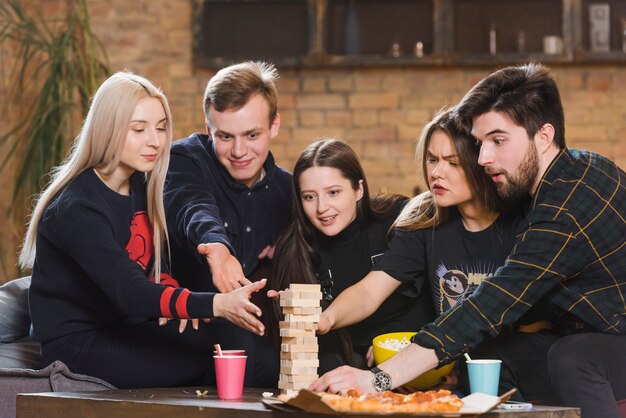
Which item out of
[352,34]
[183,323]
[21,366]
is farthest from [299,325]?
[352,34]

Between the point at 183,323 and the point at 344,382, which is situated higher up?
the point at 183,323

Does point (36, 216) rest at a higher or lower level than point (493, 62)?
lower

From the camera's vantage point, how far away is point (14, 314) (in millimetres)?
3453

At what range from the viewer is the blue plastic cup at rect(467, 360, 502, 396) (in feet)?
7.51

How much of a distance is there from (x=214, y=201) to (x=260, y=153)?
0.26 m

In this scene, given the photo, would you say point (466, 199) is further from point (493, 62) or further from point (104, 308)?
point (493, 62)

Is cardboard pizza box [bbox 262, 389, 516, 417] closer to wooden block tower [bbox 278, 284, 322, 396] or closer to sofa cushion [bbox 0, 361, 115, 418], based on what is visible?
wooden block tower [bbox 278, 284, 322, 396]

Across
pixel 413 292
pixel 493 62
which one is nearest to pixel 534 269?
pixel 413 292

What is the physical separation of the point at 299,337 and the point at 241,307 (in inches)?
6.4

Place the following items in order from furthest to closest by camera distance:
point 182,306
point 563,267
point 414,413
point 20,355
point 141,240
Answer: point 20,355, point 141,240, point 563,267, point 182,306, point 414,413

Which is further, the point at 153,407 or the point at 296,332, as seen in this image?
the point at 296,332

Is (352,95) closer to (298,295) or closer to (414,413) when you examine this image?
(298,295)

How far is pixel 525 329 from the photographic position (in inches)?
115

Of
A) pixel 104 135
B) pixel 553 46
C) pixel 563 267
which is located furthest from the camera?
pixel 553 46
